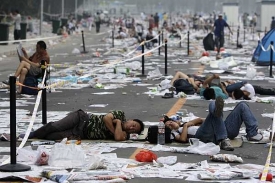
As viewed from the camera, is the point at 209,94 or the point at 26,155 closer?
the point at 26,155

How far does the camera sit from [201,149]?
1077cm

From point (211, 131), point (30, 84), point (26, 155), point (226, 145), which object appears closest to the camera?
point (26, 155)

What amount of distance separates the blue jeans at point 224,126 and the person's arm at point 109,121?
1107 mm

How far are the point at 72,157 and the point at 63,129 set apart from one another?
178cm

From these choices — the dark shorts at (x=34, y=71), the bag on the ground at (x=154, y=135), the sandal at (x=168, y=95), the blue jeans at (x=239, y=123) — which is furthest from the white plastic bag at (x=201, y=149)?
the dark shorts at (x=34, y=71)

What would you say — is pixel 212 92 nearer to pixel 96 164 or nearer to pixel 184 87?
pixel 184 87

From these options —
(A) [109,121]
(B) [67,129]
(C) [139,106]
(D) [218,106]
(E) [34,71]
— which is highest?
(D) [218,106]


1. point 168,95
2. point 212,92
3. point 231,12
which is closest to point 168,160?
point 212,92

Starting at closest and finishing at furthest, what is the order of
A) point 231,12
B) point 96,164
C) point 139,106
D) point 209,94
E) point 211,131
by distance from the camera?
point 96,164 → point 211,131 → point 139,106 → point 209,94 → point 231,12

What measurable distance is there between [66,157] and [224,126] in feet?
8.20

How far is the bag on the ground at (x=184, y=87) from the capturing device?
1795cm

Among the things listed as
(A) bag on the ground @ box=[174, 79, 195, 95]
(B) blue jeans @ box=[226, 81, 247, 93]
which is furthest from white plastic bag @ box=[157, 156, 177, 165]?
(A) bag on the ground @ box=[174, 79, 195, 95]

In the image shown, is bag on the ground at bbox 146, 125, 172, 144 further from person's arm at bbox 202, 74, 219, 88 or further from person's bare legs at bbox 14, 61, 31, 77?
person's bare legs at bbox 14, 61, 31, 77

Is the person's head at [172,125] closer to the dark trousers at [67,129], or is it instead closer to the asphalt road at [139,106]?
the asphalt road at [139,106]
